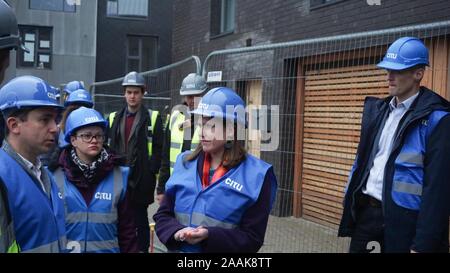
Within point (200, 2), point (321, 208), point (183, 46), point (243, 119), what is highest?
point (200, 2)

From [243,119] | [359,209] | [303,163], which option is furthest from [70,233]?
[303,163]

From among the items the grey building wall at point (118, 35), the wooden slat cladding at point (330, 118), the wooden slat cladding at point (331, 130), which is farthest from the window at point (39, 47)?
the wooden slat cladding at point (331, 130)

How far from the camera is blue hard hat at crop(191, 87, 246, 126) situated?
3391 mm

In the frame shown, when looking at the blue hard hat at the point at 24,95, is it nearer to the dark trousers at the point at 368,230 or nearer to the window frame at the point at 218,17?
the dark trousers at the point at 368,230

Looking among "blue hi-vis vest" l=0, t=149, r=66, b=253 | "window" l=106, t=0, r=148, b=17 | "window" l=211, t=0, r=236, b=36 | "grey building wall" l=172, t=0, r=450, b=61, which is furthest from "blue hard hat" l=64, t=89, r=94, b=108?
"window" l=106, t=0, r=148, b=17

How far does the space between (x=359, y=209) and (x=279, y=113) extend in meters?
2.52

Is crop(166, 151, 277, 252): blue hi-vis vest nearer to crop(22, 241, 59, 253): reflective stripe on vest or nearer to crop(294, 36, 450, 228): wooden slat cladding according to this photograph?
crop(22, 241, 59, 253): reflective stripe on vest

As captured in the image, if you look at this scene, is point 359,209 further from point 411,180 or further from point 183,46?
point 183,46

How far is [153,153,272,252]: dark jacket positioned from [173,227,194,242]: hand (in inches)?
1.7

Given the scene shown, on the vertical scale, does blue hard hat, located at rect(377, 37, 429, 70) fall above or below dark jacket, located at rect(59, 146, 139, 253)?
above

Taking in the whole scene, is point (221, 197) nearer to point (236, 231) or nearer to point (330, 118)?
point (236, 231)

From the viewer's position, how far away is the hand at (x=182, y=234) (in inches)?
122

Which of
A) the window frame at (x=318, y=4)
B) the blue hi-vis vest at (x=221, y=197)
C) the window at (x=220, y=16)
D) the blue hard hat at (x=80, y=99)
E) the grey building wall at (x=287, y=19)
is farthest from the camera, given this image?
the window at (x=220, y=16)
